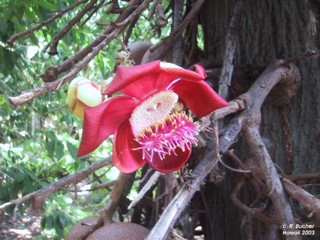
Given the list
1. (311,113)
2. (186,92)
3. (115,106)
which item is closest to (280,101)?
(311,113)

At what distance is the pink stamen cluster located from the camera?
770 millimetres

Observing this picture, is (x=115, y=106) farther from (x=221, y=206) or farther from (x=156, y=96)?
(x=221, y=206)

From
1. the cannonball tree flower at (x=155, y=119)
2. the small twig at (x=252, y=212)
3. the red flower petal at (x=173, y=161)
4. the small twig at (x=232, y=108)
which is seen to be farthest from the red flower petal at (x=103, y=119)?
the small twig at (x=252, y=212)

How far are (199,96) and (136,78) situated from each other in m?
0.17

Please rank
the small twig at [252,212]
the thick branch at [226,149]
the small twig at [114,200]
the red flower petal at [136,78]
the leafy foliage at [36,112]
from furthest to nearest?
the leafy foliage at [36,112]
the small twig at [114,200]
the small twig at [252,212]
the thick branch at [226,149]
the red flower petal at [136,78]

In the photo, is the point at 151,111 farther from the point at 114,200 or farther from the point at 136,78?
the point at 114,200

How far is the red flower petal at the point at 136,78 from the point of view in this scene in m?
0.63

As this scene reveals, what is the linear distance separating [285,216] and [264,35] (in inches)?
20.3

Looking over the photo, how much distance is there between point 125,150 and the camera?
2.63ft

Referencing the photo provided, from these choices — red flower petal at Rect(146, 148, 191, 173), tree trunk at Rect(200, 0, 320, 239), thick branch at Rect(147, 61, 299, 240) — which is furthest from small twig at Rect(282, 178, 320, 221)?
red flower petal at Rect(146, 148, 191, 173)

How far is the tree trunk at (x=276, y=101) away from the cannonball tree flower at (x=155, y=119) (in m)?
0.42

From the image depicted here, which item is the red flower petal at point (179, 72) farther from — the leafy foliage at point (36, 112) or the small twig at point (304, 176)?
the leafy foliage at point (36, 112)

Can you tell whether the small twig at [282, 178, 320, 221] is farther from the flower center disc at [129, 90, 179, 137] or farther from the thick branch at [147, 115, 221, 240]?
the flower center disc at [129, 90, 179, 137]

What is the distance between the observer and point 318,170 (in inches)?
45.7
